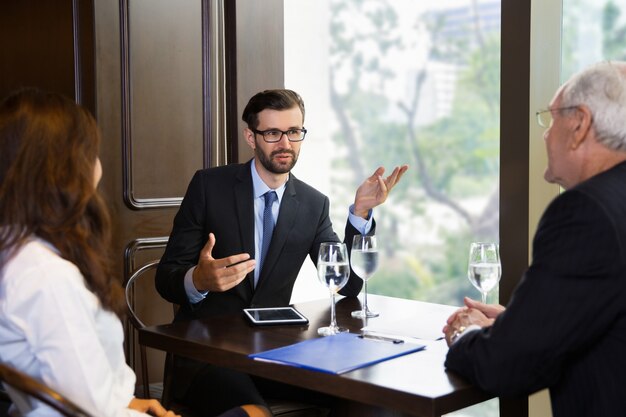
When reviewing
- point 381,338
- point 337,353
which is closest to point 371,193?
point 381,338

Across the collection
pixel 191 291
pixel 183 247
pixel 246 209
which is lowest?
pixel 191 291

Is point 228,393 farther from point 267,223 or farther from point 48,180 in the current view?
point 48,180

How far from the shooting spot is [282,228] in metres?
2.75

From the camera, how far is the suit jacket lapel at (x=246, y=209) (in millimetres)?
2729

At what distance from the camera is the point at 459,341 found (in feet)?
5.64

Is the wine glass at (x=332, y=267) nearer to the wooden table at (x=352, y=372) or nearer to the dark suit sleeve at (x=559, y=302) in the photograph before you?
the wooden table at (x=352, y=372)

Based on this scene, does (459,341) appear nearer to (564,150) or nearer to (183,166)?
(564,150)

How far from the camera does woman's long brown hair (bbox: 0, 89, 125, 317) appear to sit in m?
1.51

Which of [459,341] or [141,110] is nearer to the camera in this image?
[459,341]

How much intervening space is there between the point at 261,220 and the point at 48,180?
1.32m

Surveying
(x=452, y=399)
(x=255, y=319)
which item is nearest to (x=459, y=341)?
(x=452, y=399)

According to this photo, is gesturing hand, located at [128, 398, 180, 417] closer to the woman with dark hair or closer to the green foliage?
the woman with dark hair

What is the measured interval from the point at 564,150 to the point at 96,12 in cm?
215

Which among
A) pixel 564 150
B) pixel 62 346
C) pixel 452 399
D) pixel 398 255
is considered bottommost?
pixel 398 255
